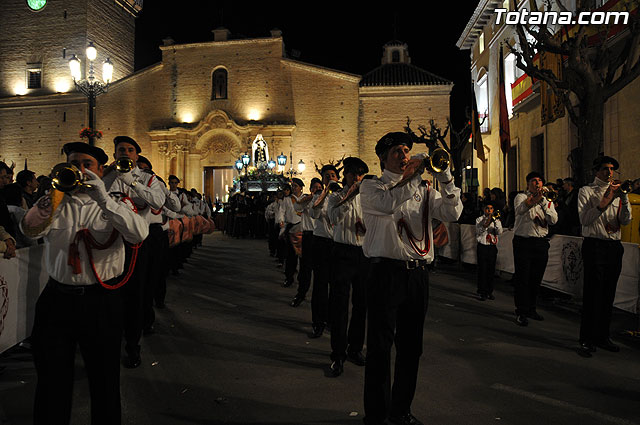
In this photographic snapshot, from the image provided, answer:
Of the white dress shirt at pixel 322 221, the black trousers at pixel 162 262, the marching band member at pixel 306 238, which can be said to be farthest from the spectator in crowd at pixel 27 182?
the white dress shirt at pixel 322 221

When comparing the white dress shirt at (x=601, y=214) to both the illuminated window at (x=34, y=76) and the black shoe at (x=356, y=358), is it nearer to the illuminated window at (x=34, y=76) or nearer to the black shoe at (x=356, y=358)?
the black shoe at (x=356, y=358)

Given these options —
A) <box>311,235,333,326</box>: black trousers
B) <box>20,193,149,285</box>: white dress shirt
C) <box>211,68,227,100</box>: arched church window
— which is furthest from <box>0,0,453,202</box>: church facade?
<box>20,193,149,285</box>: white dress shirt

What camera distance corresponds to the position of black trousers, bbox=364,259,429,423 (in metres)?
3.75

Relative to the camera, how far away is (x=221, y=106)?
3603cm

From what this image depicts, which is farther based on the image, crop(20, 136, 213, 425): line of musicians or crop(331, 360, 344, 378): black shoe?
crop(331, 360, 344, 378): black shoe

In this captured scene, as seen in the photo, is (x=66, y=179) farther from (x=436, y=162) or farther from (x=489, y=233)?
(x=489, y=233)

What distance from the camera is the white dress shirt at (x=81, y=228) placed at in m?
3.11

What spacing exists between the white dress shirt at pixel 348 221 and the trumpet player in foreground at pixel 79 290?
9.30ft

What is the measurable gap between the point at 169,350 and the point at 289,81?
31738 mm

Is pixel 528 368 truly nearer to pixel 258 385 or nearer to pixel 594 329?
pixel 594 329

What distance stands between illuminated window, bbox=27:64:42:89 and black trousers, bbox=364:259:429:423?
138 ft

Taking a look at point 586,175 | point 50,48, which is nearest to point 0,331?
point 586,175

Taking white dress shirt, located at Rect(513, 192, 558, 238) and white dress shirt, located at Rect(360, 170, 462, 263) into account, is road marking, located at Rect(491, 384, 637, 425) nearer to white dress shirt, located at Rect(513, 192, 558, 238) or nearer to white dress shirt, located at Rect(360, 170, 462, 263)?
white dress shirt, located at Rect(360, 170, 462, 263)

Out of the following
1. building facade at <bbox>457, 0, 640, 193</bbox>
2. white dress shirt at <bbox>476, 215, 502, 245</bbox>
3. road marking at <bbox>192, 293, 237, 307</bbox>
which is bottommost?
road marking at <bbox>192, 293, 237, 307</bbox>
